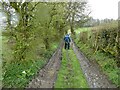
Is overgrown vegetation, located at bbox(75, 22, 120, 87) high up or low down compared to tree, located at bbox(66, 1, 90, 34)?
down

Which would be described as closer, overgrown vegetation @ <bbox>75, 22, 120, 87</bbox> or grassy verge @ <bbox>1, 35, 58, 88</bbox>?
grassy verge @ <bbox>1, 35, 58, 88</bbox>

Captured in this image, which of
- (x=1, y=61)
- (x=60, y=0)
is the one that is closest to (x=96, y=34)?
(x=60, y=0)

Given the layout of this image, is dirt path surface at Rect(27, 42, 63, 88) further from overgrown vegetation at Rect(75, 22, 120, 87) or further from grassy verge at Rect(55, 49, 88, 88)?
overgrown vegetation at Rect(75, 22, 120, 87)

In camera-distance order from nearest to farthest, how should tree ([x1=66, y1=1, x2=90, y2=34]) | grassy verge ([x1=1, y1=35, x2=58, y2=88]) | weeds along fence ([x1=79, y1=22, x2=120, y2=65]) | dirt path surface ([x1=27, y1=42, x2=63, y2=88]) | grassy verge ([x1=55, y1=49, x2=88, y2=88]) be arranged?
grassy verge ([x1=55, y1=49, x2=88, y2=88]) < dirt path surface ([x1=27, y1=42, x2=63, y2=88]) < grassy verge ([x1=1, y1=35, x2=58, y2=88]) < weeds along fence ([x1=79, y1=22, x2=120, y2=65]) < tree ([x1=66, y1=1, x2=90, y2=34])

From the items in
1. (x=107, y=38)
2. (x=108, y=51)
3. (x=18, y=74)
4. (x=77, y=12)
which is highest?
(x=77, y=12)

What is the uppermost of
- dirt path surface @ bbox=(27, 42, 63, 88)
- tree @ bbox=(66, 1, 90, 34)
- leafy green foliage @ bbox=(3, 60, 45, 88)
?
tree @ bbox=(66, 1, 90, 34)

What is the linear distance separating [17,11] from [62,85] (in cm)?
762

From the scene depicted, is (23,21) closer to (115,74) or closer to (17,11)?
(17,11)

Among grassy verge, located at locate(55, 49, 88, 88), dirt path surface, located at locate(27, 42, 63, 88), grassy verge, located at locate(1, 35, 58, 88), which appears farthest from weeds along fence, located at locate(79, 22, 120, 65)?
grassy verge, located at locate(1, 35, 58, 88)

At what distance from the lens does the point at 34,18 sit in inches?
746

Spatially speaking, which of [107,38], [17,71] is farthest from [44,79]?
[107,38]

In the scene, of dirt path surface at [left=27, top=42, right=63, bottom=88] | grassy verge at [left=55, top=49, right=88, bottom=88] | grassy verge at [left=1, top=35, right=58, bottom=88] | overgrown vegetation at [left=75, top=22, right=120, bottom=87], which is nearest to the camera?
grassy verge at [left=55, top=49, right=88, bottom=88]

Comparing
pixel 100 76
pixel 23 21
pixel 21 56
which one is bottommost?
A: pixel 100 76

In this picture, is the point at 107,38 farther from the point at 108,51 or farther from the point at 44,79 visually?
the point at 44,79
